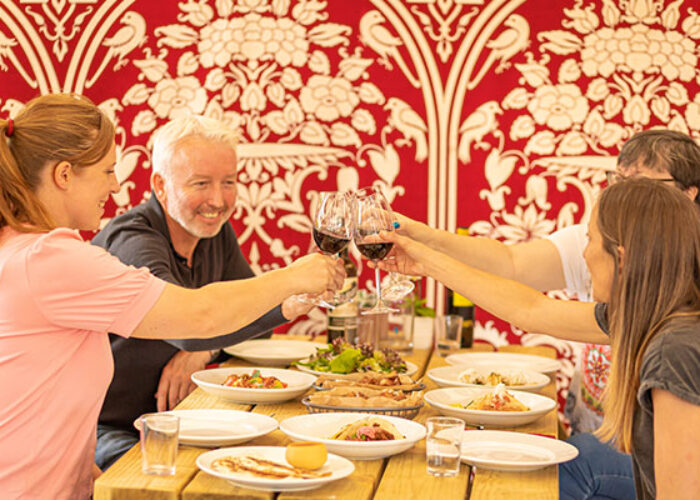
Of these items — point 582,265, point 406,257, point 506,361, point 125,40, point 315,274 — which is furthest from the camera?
point 125,40

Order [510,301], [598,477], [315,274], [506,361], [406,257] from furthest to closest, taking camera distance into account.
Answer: [506,361]
[598,477]
[406,257]
[510,301]
[315,274]

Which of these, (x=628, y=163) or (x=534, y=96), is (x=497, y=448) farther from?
(x=534, y=96)

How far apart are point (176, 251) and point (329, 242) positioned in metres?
0.90

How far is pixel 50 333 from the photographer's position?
176 cm

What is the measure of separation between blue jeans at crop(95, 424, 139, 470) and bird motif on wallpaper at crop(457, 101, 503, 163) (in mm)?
1915

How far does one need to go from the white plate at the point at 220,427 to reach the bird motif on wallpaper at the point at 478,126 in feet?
6.80

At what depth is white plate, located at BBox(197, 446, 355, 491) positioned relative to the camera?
4.96 feet

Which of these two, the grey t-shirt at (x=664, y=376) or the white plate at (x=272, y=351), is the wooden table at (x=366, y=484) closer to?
the grey t-shirt at (x=664, y=376)

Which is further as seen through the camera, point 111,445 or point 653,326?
point 111,445

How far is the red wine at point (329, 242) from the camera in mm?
2143

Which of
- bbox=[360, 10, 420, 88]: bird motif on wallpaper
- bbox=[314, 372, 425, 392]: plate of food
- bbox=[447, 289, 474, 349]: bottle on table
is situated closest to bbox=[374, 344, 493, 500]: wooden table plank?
bbox=[314, 372, 425, 392]: plate of food

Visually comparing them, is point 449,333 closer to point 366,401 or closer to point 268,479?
point 366,401

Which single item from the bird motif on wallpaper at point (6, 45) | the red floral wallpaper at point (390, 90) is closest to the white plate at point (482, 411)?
the red floral wallpaper at point (390, 90)

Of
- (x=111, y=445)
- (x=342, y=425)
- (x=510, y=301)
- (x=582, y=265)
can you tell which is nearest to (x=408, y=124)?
(x=582, y=265)
